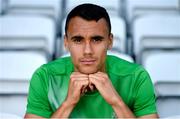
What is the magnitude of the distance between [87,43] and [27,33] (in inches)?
52.9

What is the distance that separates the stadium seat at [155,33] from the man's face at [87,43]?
1.27 m

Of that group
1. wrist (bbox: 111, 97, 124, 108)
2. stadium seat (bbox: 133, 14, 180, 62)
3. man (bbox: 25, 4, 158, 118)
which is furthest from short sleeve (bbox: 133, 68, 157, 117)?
stadium seat (bbox: 133, 14, 180, 62)

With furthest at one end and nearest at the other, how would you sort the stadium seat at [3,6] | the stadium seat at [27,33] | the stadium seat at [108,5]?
1. the stadium seat at [3,6]
2. the stadium seat at [108,5]
3. the stadium seat at [27,33]

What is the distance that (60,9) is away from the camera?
3340 millimetres

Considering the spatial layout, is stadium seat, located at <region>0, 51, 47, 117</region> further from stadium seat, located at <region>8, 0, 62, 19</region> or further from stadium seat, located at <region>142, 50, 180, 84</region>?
stadium seat, located at <region>8, 0, 62, 19</region>

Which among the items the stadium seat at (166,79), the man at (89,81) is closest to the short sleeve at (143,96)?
the man at (89,81)

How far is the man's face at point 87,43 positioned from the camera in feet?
4.89

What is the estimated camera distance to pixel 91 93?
5.20 feet

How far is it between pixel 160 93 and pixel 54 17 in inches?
45.3

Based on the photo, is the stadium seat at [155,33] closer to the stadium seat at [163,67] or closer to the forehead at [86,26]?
the stadium seat at [163,67]

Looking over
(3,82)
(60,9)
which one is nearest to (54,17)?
(60,9)

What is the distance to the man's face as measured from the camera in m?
1.49

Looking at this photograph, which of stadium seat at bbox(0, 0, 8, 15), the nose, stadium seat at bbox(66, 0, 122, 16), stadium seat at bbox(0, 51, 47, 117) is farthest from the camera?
stadium seat at bbox(0, 0, 8, 15)

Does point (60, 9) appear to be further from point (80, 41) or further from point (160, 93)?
point (80, 41)
